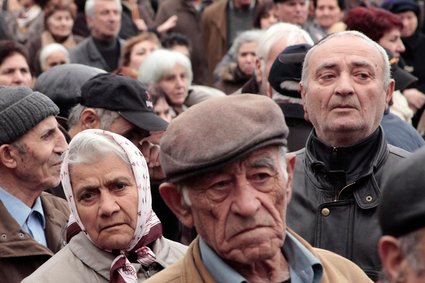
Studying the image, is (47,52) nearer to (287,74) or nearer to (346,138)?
(287,74)

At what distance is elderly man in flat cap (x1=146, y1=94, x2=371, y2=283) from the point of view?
12.2 feet

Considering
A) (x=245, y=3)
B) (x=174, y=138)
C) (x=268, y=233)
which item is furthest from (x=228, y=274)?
(x=245, y=3)

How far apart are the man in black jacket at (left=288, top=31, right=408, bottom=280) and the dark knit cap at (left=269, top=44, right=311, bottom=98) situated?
1.17m

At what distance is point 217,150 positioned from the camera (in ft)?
12.1

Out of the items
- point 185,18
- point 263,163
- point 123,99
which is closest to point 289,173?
point 263,163

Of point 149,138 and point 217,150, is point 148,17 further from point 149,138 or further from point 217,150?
point 217,150

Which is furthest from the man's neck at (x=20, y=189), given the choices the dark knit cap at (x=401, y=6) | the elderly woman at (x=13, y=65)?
the dark knit cap at (x=401, y=6)

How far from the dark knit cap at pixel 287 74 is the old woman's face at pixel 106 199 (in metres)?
1.92

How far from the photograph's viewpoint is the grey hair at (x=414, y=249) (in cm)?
290

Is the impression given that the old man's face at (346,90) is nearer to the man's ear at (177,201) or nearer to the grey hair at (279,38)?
the man's ear at (177,201)

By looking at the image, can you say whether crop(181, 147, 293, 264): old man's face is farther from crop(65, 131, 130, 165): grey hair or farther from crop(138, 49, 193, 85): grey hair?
crop(138, 49, 193, 85): grey hair

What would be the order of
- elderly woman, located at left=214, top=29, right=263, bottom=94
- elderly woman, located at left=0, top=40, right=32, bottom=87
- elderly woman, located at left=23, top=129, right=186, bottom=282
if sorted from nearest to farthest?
elderly woman, located at left=23, top=129, right=186, bottom=282, elderly woman, located at left=0, top=40, right=32, bottom=87, elderly woman, located at left=214, top=29, right=263, bottom=94

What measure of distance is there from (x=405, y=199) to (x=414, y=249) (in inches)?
5.0

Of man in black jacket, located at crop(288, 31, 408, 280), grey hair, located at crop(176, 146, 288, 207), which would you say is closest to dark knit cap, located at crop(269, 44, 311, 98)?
man in black jacket, located at crop(288, 31, 408, 280)
